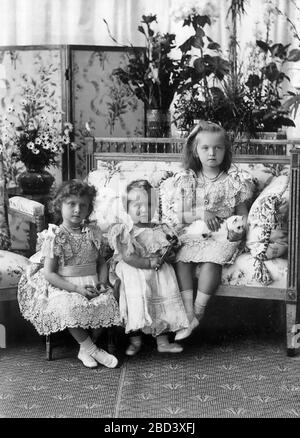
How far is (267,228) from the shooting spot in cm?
296

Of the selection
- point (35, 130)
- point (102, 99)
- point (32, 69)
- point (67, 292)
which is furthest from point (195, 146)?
point (32, 69)

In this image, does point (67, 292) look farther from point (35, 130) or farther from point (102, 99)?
point (102, 99)

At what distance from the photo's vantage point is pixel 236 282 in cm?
298

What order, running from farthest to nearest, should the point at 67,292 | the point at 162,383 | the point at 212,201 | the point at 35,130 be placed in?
the point at 35,130, the point at 212,201, the point at 67,292, the point at 162,383

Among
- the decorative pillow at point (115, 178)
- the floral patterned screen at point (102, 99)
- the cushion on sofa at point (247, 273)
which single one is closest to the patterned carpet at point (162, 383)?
the cushion on sofa at point (247, 273)

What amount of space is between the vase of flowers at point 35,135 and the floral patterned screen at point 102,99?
14 centimetres

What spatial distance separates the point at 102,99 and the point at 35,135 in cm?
53

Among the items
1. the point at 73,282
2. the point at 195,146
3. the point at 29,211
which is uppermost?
the point at 195,146

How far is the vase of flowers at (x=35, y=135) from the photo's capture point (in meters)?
3.82

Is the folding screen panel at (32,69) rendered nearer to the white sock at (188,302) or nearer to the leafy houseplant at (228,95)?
the leafy houseplant at (228,95)

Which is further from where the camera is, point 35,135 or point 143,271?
point 35,135

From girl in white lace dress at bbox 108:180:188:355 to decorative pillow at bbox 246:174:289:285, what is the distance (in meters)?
0.38

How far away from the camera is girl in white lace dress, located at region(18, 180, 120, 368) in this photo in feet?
9.12

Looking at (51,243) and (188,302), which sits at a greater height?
(51,243)
